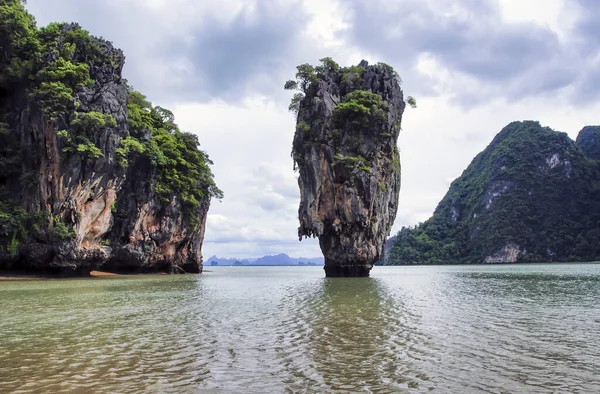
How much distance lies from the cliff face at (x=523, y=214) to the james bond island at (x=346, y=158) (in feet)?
286

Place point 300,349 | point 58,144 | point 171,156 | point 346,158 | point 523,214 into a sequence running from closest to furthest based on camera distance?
1. point 300,349
2. point 58,144
3. point 346,158
4. point 171,156
5. point 523,214

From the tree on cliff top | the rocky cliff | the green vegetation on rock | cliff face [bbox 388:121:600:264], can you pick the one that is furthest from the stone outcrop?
cliff face [bbox 388:121:600:264]

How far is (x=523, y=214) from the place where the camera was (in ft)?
403

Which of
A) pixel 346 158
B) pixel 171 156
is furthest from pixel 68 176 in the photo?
pixel 346 158

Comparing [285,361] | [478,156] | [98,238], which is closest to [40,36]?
[98,238]

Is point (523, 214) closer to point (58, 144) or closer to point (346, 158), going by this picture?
point (346, 158)

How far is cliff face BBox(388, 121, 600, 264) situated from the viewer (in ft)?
373

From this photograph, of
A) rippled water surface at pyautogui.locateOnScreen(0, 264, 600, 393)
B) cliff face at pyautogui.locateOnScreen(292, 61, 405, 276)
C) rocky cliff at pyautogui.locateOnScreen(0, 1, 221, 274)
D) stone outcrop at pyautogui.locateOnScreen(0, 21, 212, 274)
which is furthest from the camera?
cliff face at pyautogui.locateOnScreen(292, 61, 405, 276)

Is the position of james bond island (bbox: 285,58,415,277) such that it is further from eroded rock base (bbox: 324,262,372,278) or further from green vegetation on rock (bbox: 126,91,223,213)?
green vegetation on rock (bbox: 126,91,223,213)

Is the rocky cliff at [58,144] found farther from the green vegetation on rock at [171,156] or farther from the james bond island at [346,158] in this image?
the james bond island at [346,158]

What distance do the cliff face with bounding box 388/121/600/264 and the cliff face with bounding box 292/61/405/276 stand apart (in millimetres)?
87305

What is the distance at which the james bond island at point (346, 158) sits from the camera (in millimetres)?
40312

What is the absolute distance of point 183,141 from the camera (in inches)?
2003

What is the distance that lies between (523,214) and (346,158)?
103154mm
